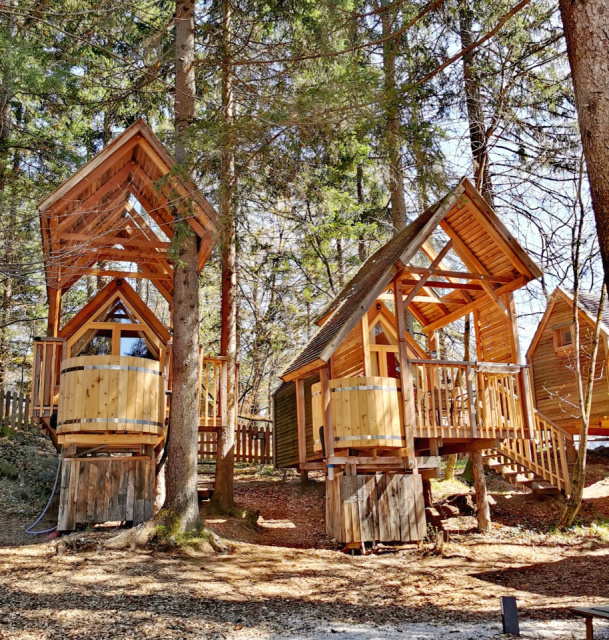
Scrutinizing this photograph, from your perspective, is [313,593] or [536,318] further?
[536,318]

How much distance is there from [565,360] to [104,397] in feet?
54.2

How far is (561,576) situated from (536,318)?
1293 cm

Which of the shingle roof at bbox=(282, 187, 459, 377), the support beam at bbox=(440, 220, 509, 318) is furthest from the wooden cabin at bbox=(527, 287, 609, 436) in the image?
the shingle roof at bbox=(282, 187, 459, 377)

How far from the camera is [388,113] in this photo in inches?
396

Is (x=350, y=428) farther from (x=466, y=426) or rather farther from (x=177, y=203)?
(x=177, y=203)

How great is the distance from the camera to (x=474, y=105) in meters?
16.1

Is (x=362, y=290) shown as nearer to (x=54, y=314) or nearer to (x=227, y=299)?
(x=227, y=299)

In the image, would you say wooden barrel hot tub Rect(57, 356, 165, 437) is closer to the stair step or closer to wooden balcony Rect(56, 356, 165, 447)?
wooden balcony Rect(56, 356, 165, 447)

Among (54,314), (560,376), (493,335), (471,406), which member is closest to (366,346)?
(471,406)

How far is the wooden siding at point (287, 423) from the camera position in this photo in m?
17.5

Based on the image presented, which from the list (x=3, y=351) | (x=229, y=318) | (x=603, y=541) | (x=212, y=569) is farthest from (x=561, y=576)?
(x=3, y=351)

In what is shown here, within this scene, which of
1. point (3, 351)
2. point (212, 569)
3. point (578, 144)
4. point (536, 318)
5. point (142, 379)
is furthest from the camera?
point (3, 351)

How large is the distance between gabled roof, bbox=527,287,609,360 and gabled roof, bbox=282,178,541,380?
7.46m

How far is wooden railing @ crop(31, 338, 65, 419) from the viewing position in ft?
39.4
